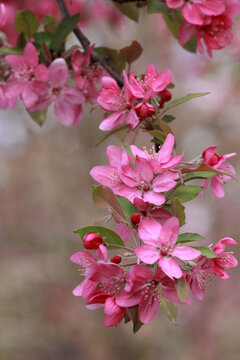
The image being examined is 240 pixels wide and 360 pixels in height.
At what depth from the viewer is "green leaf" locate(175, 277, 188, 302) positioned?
58cm

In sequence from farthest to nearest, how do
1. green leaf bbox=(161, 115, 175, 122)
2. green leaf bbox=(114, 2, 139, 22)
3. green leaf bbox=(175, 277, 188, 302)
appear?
green leaf bbox=(114, 2, 139, 22), green leaf bbox=(161, 115, 175, 122), green leaf bbox=(175, 277, 188, 302)

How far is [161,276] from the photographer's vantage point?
2.00ft

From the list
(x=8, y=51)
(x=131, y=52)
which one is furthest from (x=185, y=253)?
(x=8, y=51)

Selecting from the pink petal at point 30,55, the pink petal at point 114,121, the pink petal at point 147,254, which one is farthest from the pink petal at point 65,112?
the pink petal at point 147,254

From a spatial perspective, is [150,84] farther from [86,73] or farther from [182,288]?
[182,288]

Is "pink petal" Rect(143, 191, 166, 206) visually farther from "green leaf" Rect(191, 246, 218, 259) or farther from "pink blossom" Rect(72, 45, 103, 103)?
"pink blossom" Rect(72, 45, 103, 103)

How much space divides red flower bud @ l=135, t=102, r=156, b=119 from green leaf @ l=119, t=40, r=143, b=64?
0.74 ft

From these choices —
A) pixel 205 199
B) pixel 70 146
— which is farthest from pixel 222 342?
pixel 70 146

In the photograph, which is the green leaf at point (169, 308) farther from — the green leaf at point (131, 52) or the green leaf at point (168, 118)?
the green leaf at point (131, 52)

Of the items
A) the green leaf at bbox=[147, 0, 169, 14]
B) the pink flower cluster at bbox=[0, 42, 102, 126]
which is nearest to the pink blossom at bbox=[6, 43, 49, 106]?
the pink flower cluster at bbox=[0, 42, 102, 126]

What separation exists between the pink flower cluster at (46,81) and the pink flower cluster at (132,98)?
0.63ft

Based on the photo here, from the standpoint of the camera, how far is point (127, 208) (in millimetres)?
661

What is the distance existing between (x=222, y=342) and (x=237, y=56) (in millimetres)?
2539

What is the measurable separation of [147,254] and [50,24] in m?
0.64
